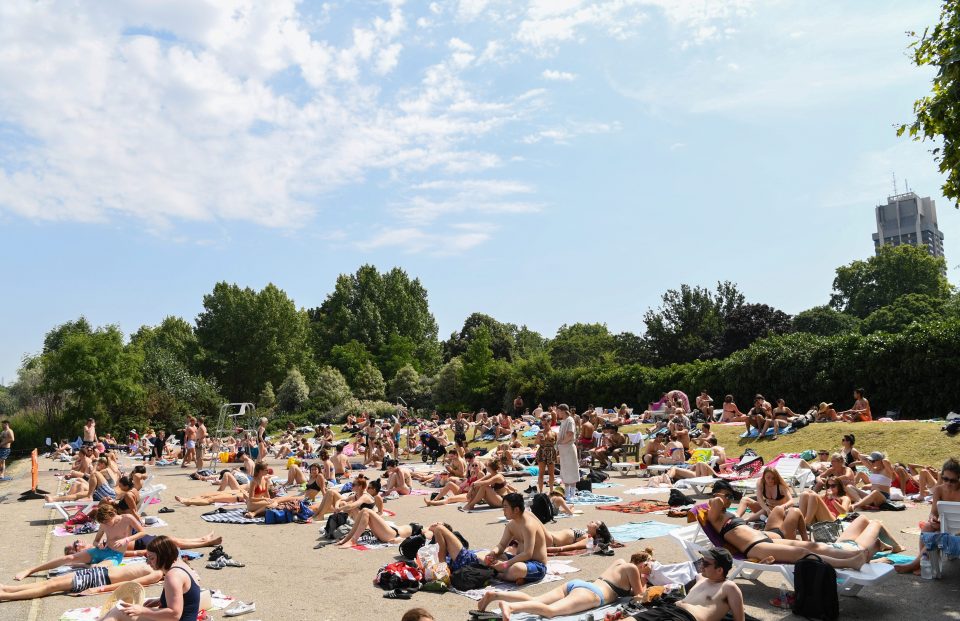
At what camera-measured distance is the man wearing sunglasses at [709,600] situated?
540cm

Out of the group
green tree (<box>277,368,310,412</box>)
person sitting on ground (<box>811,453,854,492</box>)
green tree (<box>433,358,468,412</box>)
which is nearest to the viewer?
person sitting on ground (<box>811,453,854,492</box>)

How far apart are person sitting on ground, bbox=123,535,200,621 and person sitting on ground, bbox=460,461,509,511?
24.4 feet

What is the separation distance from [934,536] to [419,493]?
11.1 m

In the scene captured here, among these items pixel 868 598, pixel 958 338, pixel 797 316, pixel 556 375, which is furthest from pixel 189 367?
pixel 868 598

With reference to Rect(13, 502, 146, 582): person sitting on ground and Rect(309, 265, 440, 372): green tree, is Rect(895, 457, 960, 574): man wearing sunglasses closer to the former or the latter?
Rect(13, 502, 146, 582): person sitting on ground

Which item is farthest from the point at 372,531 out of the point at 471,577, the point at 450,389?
the point at 450,389

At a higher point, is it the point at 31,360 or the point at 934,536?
the point at 31,360

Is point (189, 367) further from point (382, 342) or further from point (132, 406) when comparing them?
point (132, 406)

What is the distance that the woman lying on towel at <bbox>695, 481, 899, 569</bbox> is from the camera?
21.2 ft

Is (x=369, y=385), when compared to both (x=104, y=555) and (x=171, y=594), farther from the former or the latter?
(x=171, y=594)

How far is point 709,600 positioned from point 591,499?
779 cm

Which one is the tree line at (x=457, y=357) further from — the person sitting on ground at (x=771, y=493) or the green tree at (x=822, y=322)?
the person sitting on ground at (x=771, y=493)

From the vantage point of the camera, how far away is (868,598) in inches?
253

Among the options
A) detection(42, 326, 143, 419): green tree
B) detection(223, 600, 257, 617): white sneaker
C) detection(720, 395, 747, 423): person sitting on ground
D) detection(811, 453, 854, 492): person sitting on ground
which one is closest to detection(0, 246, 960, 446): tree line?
detection(42, 326, 143, 419): green tree
